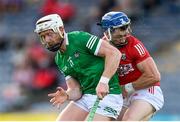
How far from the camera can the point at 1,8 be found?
1886 cm

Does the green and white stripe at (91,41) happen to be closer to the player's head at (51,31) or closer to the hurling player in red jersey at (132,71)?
the player's head at (51,31)

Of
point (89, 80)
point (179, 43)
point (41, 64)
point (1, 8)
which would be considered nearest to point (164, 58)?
point (179, 43)

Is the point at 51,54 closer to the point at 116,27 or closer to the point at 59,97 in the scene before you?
the point at 116,27

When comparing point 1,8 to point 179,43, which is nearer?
point 179,43

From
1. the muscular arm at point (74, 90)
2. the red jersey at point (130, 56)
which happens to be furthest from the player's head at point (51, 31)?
the red jersey at point (130, 56)

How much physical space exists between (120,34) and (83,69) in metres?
0.60

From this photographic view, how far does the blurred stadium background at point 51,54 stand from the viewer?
15.3m

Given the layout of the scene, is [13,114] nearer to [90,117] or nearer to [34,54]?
[34,54]

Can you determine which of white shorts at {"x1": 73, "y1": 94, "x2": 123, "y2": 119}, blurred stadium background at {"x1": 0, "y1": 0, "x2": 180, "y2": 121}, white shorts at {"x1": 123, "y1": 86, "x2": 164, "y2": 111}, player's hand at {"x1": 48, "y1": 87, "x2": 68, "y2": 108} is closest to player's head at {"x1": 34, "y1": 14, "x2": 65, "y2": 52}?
player's hand at {"x1": 48, "y1": 87, "x2": 68, "y2": 108}

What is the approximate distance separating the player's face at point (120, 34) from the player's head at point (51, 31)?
68 cm

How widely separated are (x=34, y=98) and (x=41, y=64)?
0.66 meters

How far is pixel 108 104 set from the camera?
8.91m

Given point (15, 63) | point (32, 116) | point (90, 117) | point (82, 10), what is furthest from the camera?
point (82, 10)

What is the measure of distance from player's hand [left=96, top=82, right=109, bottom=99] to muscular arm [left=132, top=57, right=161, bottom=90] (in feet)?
3.11
